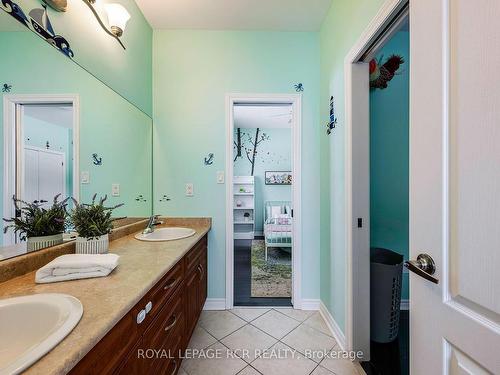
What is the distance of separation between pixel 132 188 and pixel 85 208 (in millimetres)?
696

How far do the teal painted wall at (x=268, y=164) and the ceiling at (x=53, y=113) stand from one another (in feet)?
13.5

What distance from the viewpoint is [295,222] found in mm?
2174

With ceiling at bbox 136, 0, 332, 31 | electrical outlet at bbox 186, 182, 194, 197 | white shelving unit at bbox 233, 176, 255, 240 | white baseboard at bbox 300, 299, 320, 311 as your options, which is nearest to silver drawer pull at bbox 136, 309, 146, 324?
electrical outlet at bbox 186, 182, 194, 197

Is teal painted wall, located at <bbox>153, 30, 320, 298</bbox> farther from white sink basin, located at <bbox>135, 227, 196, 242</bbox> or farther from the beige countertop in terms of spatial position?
the beige countertop

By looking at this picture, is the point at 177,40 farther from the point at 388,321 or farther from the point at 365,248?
the point at 388,321

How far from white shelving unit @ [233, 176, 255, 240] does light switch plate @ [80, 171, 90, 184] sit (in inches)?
148

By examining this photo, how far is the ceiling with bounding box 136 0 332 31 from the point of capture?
6.08 ft

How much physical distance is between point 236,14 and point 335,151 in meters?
1.54

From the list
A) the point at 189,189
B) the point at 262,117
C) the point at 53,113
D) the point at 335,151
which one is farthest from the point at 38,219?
the point at 262,117

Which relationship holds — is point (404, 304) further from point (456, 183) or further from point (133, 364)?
point (133, 364)

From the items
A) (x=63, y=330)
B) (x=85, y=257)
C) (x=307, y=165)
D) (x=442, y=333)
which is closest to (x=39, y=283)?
(x=85, y=257)

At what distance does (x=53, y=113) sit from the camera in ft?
3.75

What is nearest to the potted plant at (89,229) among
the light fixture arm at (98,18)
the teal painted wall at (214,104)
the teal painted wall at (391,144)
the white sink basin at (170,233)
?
the white sink basin at (170,233)

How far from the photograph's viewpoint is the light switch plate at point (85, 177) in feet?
4.39
